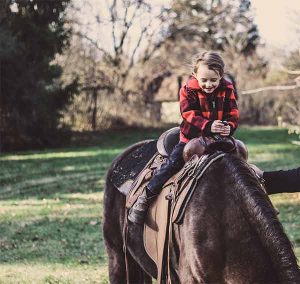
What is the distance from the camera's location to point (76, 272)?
6520mm

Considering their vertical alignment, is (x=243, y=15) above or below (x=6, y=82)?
above

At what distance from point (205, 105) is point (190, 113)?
0.12 metres

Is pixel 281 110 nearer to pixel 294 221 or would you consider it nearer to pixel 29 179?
pixel 29 179

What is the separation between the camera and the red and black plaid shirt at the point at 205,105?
3.51 m

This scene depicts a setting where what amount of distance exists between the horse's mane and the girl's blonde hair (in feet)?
2.19

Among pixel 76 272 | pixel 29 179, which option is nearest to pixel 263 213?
pixel 76 272

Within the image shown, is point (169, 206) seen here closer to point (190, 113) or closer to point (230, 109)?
point (190, 113)

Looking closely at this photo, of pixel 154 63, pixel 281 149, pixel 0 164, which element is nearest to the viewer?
pixel 0 164

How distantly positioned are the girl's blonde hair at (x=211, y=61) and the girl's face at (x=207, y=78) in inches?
0.9

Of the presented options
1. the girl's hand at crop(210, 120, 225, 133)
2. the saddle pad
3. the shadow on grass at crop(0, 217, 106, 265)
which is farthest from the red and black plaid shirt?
the shadow on grass at crop(0, 217, 106, 265)

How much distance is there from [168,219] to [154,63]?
32099 mm

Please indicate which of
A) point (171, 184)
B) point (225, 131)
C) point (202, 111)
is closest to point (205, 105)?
point (202, 111)

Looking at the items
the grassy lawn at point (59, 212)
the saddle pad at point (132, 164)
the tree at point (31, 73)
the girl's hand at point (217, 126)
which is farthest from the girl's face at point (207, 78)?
the tree at point (31, 73)

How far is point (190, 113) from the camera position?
3488 millimetres
